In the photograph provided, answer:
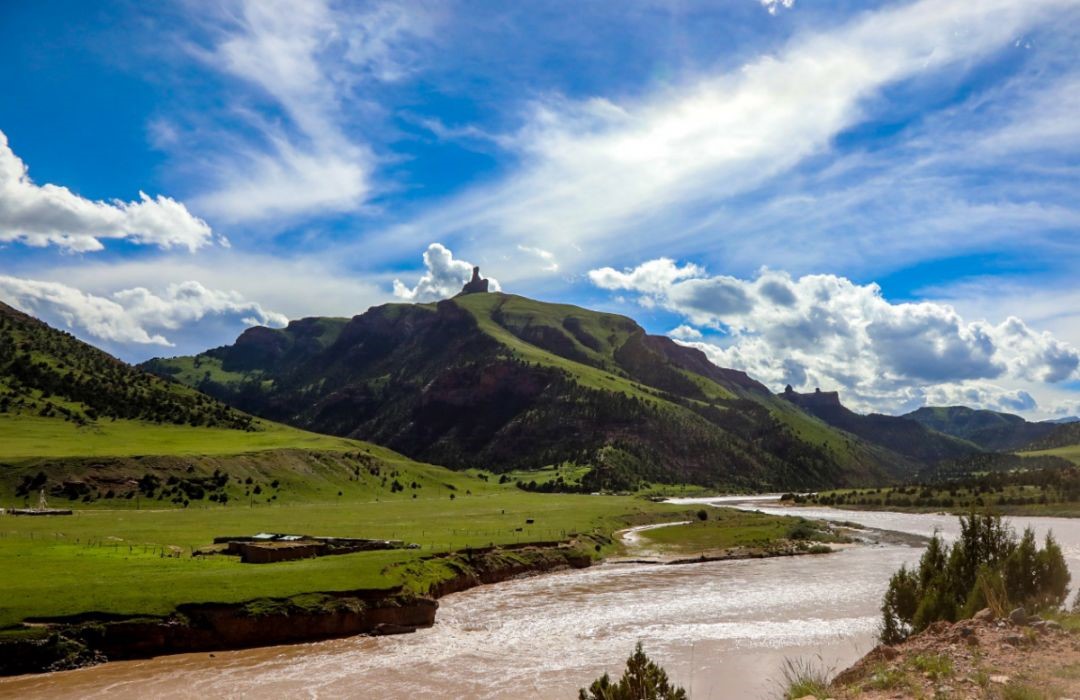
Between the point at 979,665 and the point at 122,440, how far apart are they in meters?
152

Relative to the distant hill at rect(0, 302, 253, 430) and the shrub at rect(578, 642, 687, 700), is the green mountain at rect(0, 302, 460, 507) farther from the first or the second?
the shrub at rect(578, 642, 687, 700)

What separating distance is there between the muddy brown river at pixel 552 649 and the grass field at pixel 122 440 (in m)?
89.8

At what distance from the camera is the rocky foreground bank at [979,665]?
13312mm

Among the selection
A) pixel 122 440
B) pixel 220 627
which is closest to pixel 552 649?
pixel 220 627

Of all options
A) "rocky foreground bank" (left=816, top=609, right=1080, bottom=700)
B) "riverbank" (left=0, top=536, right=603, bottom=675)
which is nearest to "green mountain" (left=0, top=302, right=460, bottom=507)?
"riverbank" (left=0, top=536, right=603, bottom=675)

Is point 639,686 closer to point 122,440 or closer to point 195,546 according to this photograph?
point 195,546

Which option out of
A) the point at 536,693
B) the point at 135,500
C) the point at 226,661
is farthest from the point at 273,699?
the point at 135,500

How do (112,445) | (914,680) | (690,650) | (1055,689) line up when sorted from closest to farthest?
(1055,689)
(914,680)
(690,650)
(112,445)

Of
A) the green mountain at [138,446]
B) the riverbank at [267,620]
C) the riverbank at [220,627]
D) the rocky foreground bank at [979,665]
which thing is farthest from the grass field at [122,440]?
the rocky foreground bank at [979,665]

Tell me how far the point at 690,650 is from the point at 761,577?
103 feet

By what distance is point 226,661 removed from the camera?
35.7 metres

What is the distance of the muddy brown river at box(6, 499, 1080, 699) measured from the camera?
102 feet

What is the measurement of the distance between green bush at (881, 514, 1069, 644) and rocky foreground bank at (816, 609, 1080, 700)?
258 inches

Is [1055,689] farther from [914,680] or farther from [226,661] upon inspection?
[226,661]
